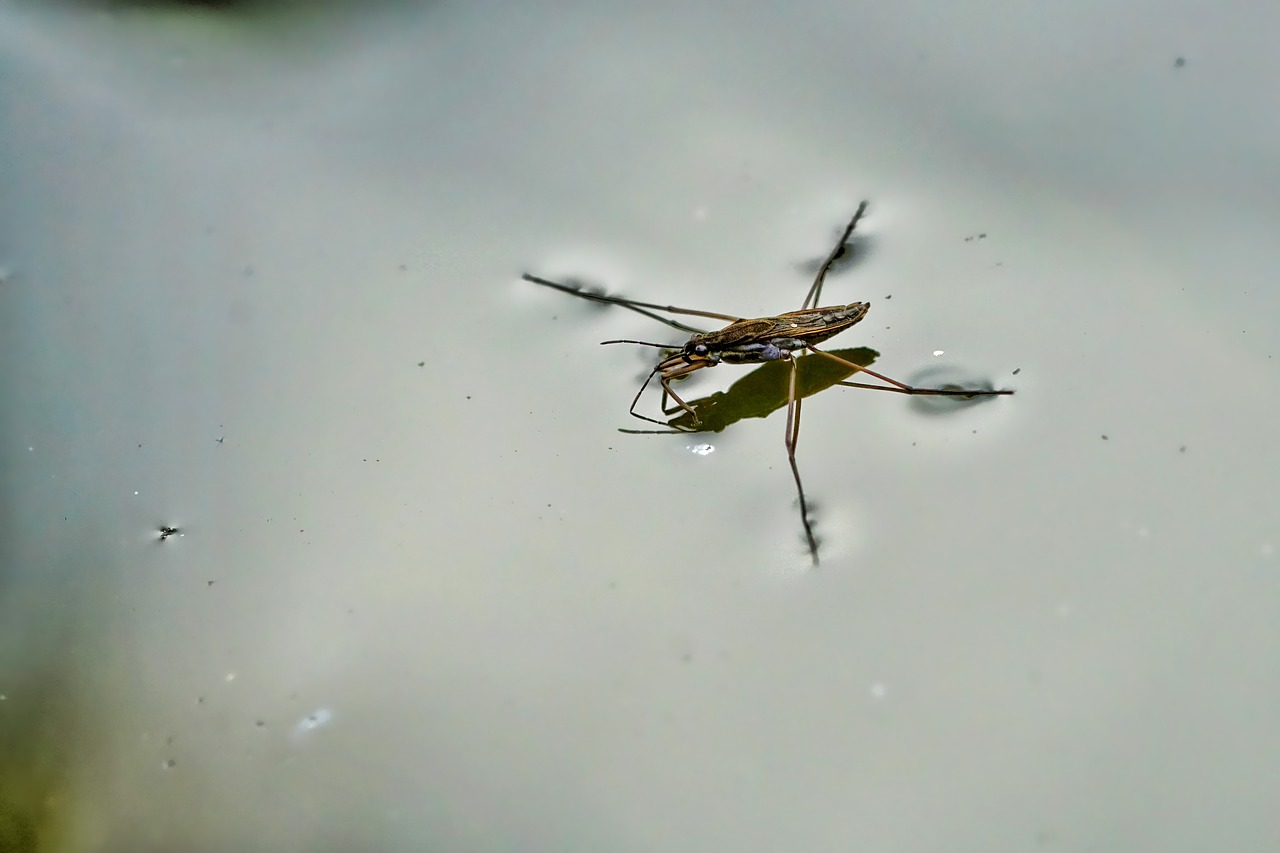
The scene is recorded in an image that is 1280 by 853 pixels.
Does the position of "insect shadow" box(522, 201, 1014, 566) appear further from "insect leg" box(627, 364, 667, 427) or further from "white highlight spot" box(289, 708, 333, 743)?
"white highlight spot" box(289, 708, 333, 743)

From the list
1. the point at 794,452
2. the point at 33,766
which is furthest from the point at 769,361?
the point at 33,766

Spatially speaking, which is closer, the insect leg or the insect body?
the insect body

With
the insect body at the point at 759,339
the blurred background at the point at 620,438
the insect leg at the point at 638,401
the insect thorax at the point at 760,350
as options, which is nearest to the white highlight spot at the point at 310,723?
the blurred background at the point at 620,438

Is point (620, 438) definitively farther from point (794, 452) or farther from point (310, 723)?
point (310, 723)

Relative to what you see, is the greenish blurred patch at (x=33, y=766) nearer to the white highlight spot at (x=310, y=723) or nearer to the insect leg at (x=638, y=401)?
the white highlight spot at (x=310, y=723)

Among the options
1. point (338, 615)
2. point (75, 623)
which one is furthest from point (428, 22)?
point (75, 623)

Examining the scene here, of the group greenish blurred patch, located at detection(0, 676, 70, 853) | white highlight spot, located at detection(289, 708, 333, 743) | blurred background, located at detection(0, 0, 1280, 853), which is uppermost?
blurred background, located at detection(0, 0, 1280, 853)

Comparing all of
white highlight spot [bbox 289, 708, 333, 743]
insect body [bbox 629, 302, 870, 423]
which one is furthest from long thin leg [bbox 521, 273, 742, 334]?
white highlight spot [bbox 289, 708, 333, 743]
